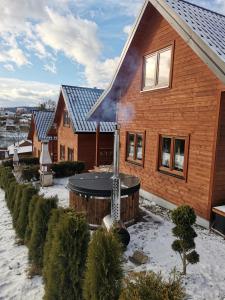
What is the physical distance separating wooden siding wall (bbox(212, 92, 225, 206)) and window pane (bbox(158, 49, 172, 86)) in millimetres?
2609

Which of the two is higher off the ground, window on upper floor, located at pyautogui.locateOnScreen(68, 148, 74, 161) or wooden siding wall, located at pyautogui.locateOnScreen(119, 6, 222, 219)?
wooden siding wall, located at pyautogui.locateOnScreen(119, 6, 222, 219)

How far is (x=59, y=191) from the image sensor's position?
11.4 meters

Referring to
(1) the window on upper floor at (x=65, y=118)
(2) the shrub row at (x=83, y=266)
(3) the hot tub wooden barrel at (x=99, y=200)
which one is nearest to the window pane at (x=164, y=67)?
(3) the hot tub wooden barrel at (x=99, y=200)

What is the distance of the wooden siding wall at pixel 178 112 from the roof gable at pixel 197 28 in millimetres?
604

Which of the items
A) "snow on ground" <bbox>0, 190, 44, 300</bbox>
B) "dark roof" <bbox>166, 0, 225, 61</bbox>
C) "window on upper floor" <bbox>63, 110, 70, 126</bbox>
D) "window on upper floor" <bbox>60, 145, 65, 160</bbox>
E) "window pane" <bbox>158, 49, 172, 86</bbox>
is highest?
"dark roof" <bbox>166, 0, 225, 61</bbox>

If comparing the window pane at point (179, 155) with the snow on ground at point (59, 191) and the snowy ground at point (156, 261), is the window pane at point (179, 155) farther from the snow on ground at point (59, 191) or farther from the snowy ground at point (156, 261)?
the snow on ground at point (59, 191)

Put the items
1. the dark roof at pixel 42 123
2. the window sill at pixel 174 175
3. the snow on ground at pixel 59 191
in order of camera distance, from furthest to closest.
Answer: the dark roof at pixel 42 123
the snow on ground at pixel 59 191
the window sill at pixel 174 175

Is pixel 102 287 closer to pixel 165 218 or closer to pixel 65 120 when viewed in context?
pixel 165 218

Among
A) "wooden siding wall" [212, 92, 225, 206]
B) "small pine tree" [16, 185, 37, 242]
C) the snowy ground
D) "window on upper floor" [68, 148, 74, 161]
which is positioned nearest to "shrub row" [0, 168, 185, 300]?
the snowy ground

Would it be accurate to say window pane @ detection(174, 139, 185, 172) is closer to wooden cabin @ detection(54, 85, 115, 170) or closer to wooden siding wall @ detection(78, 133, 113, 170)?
wooden cabin @ detection(54, 85, 115, 170)

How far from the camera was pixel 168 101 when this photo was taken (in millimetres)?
8367

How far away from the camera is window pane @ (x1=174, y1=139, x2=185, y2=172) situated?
25.8 ft

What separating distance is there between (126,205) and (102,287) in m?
3.94

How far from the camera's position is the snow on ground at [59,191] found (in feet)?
33.2
